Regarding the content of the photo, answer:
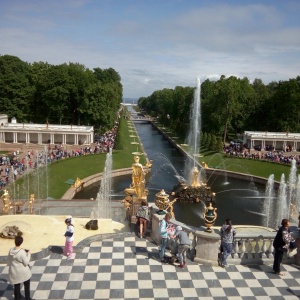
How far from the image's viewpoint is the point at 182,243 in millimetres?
13148

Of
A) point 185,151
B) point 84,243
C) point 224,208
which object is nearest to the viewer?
point 84,243

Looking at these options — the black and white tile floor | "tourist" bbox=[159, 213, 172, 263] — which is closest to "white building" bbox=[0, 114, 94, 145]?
the black and white tile floor

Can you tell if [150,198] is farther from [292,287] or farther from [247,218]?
[292,287]

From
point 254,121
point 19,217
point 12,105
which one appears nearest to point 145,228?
point 19,217

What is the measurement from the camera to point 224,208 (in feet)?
112

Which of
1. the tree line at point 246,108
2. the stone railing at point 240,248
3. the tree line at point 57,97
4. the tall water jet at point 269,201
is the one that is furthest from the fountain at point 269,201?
the tree line at point 57,97

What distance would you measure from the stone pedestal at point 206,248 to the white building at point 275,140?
56.3 meters

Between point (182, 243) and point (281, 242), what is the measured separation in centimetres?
344

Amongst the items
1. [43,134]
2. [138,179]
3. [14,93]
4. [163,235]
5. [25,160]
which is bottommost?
[25,160]

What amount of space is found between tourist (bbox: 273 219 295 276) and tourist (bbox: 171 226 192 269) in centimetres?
306

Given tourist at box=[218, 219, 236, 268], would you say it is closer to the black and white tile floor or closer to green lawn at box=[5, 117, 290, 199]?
the black and white tile floor

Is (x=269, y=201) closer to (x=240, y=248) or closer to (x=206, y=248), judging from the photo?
(x=240, y=248)

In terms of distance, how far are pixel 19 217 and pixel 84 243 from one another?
5851mm

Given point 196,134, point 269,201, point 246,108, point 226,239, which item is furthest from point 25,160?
point 246,108
